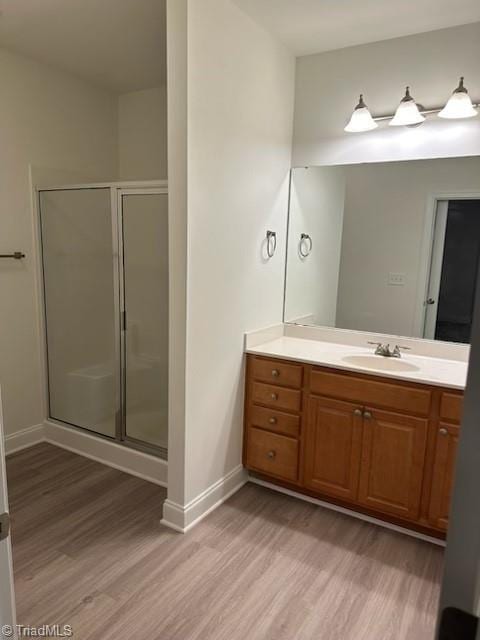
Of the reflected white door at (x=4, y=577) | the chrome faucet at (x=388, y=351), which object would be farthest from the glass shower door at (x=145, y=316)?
the reflected white door at (x=4, y=577)

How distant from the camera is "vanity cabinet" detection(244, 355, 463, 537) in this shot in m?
2.18

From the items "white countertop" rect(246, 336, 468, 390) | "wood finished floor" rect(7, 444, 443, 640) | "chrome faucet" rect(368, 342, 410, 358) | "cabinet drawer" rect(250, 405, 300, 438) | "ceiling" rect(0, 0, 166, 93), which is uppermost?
"ceiling" rect(0, 0, 166, 93)

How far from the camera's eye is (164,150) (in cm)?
342

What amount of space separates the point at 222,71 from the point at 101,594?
2.46 metres

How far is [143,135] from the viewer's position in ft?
11.5

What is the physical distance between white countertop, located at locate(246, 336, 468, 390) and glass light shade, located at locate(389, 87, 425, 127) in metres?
1.30

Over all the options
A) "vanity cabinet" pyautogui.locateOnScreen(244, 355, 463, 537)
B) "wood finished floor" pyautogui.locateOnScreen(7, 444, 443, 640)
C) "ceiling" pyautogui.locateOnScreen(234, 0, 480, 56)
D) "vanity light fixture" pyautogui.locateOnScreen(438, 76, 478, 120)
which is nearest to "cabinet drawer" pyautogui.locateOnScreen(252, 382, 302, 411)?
"vanity cabinet" pyautogui.locateOnScreen(244, 355, 463, 537)

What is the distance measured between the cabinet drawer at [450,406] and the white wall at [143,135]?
253 cm

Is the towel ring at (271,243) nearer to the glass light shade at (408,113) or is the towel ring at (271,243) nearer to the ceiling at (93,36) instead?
the glass light shade at (408,113)

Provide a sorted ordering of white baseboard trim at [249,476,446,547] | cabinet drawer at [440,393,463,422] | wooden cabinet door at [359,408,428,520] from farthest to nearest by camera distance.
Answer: white baseboard trim at [249,476,446,547], wooden cabinet door at [359,408,428,520], cabinet drawer at [440,393,463,422]

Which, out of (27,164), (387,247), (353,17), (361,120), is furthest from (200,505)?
(353,17)

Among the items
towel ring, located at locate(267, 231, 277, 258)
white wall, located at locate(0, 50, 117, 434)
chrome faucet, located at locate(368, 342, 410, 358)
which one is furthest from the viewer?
white wall, located at locate(0, 50, 117, 434)

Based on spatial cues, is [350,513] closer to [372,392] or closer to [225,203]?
[372,392]

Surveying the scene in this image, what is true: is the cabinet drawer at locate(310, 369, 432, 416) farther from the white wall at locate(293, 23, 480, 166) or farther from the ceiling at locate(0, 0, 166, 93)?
the ceiling at locate(0, 0, 166, 93)
